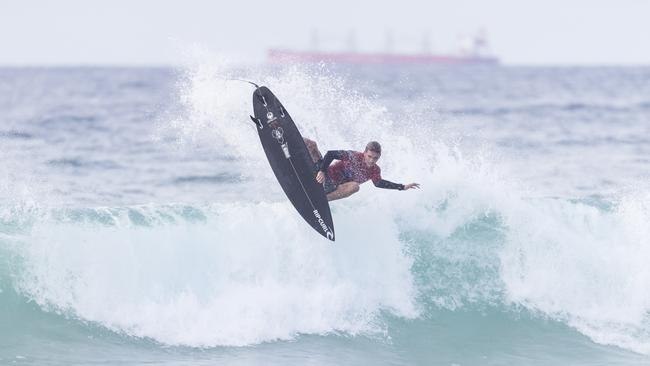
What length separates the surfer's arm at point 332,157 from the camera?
12.6 metres

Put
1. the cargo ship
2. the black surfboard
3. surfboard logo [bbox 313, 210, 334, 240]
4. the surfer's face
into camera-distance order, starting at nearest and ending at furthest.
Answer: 1. the surfer's face
2. the black surfboard
3. surfboard logo [bbox 313, 210, 334, 240]
4. the cargo ship

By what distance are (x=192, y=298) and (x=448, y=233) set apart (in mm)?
4093

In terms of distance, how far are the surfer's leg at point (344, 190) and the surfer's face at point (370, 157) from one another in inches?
13.7

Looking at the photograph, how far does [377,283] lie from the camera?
14234mm

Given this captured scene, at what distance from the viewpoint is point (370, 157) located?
1250cm

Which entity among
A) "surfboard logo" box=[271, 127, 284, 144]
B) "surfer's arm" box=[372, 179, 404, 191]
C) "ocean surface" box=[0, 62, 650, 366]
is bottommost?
"ocean surface" box=[0, 62, 650, 366]

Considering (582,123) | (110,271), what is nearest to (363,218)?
(110,271)

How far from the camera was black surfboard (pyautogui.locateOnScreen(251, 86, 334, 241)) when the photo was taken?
13.2m

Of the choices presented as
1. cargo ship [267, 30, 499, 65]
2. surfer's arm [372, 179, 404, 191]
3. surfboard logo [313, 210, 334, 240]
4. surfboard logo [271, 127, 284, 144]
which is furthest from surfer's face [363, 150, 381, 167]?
cargo ship [267, 30, 499, 65]

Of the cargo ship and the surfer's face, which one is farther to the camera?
the cargo ship

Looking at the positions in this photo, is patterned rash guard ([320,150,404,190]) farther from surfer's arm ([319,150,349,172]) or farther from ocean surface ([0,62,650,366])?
ocean surface ([0,62,650,366])

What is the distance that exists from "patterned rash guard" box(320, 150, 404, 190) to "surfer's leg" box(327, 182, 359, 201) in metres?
0.08

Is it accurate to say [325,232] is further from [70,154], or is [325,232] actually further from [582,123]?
[582,123]

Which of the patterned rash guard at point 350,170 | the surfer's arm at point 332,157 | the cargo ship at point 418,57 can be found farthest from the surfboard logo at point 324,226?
the cargo ship at point 418,57
